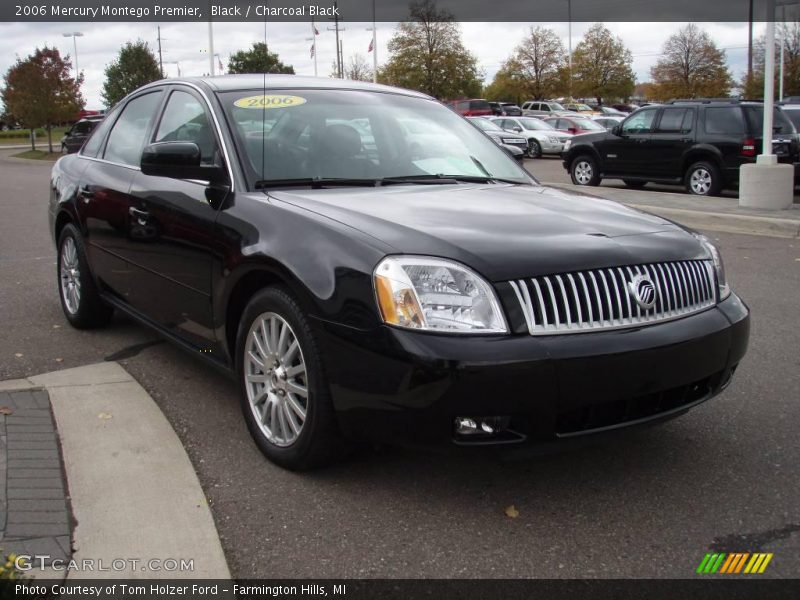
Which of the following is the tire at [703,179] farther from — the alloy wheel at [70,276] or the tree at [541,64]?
the tree at [541,64]

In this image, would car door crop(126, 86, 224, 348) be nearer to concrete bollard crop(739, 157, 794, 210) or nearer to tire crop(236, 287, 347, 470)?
tire crop(236, 287, 347, 470)

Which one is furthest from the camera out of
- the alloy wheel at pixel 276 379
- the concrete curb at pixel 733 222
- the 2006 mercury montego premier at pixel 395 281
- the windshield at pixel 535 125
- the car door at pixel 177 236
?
the windshield at pixel 535 125

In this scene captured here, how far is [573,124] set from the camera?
98.8 ft

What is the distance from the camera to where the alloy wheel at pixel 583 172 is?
672 inches

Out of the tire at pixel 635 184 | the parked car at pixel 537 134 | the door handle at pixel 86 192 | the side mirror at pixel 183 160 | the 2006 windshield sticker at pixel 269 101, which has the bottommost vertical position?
the tire at pixel 635 184

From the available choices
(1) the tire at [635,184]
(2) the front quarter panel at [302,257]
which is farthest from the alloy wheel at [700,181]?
(2) the front quarter panel at [302,257]

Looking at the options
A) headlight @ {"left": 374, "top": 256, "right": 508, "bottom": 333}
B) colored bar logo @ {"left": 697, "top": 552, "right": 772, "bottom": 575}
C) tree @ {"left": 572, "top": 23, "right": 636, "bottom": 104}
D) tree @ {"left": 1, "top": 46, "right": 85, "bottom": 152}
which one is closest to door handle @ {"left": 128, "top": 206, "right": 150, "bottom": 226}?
headlight @ {"left": 374, "top": 256, "right": 508, "bottom": 333}

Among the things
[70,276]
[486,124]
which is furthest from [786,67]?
[70,276]

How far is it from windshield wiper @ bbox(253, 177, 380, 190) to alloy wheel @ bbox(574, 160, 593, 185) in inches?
543

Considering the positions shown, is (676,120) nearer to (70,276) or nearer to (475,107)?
(70,276)

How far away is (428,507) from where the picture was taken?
10.4 feet

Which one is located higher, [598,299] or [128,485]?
[598,299]

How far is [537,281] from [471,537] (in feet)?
3.04

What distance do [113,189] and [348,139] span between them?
1631 millimetres
